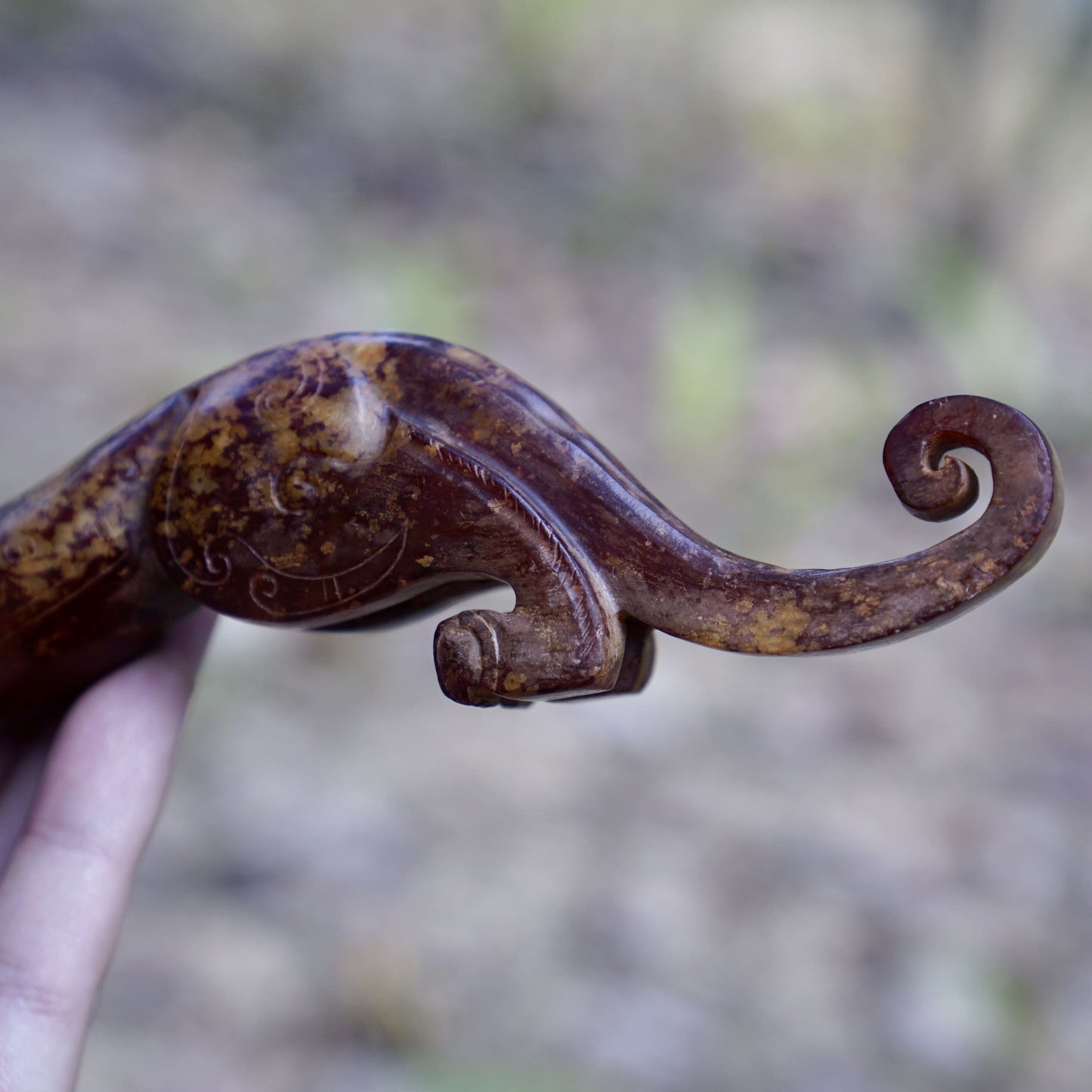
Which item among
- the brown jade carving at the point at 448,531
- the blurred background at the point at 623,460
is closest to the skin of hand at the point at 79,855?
the brown jade carving at the point at 448,531

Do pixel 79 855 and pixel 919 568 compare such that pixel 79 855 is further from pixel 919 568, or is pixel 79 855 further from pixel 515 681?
pixel 919 568

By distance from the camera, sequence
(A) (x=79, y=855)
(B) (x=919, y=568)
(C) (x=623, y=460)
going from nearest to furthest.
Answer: (B) (x=919, y=568) → (A) (x=79, y=855) → (C) (x=623, y=460)

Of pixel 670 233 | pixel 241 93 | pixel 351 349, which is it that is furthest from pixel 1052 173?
pixel 351 349

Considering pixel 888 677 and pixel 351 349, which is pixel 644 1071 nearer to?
pixel 888 677

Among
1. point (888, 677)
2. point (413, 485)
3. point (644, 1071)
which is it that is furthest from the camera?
point (888, 677)

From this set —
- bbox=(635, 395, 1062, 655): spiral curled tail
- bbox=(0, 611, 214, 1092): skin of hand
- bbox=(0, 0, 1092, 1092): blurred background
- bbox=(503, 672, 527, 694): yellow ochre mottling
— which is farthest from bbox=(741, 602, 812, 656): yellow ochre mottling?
bbox=(0, 0, 1092, 1092): blurred background

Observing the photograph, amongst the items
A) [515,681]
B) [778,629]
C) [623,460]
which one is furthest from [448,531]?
[623,460]
